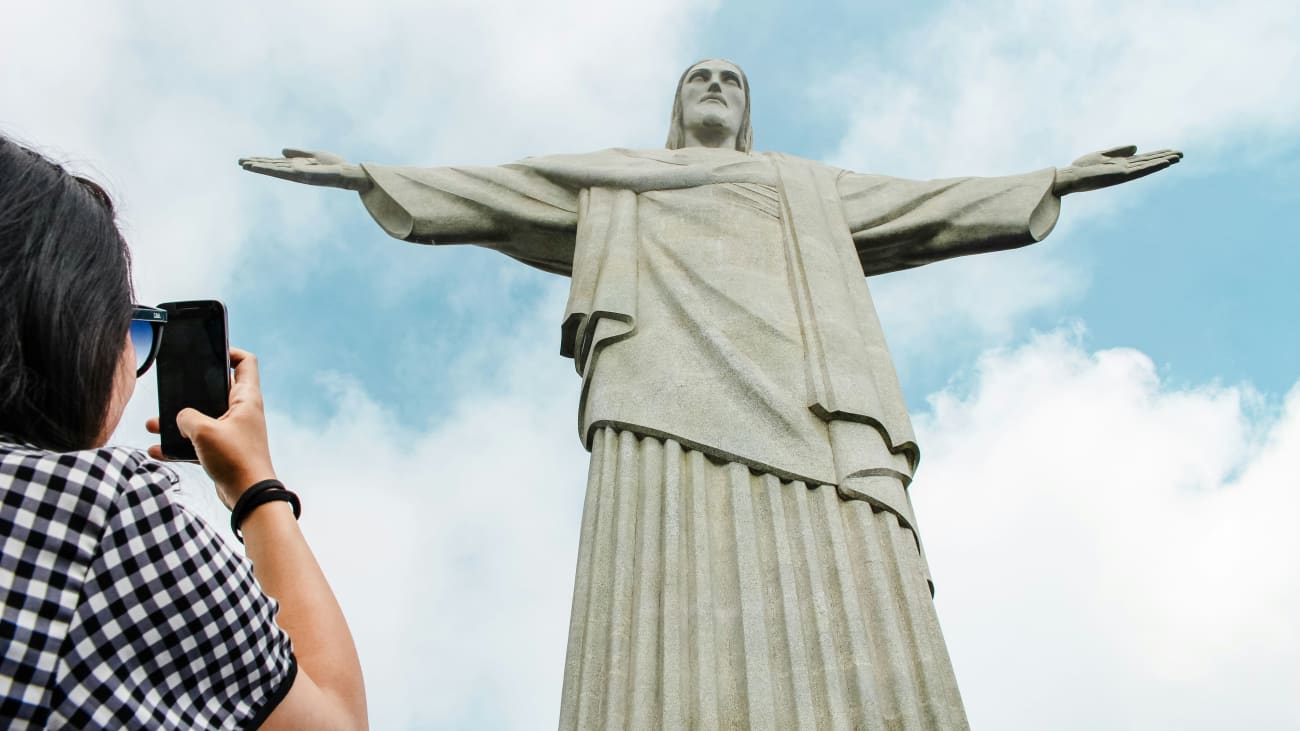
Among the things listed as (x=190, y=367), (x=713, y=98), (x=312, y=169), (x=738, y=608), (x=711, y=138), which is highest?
(x=713, y=98)

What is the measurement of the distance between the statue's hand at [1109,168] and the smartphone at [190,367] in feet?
19.7

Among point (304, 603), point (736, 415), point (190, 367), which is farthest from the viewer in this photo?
point (736, 415)

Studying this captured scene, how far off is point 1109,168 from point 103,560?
6.81m

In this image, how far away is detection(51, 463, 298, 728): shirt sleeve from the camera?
1393mm

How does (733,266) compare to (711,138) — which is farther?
(711,138)

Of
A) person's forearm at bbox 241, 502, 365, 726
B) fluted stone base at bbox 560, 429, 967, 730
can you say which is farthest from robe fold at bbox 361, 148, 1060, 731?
person's forearm at bbox 241, 502, 365, 726

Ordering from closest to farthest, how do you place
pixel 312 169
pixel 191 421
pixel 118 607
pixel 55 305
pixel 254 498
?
pixel 118 607 → pixel 55 305 → pixel 254 498 → pixel 191 421 → pixel 312 169

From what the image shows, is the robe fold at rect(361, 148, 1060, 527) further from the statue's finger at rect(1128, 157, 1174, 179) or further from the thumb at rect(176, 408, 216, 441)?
the thumb at rect(176, 408, 216, 441)

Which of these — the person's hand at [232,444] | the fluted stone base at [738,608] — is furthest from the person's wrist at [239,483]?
the fluted stone base at [738,608]

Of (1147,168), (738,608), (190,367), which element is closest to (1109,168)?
(1147,168)

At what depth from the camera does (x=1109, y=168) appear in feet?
24.1

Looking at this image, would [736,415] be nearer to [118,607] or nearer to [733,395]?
[733,395]

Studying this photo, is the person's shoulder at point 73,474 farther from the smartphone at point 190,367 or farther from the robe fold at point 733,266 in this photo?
the robe fold at point 733,266

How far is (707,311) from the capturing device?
6074 millimetres
